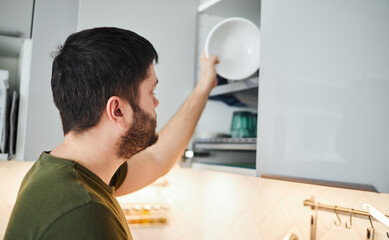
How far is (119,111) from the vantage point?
89cm

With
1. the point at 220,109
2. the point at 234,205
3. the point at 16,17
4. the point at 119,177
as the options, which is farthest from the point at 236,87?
the point at 16,17

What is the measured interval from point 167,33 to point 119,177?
605 millimetres

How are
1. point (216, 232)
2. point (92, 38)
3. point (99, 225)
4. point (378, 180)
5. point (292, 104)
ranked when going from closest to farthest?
point (99, 225) → point (378, 180) → point (92, 38) → point (292, 104) → point (216, 232)

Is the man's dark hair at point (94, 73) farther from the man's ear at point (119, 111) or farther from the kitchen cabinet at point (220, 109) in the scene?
the kitchen cabinet at point (220, 109)

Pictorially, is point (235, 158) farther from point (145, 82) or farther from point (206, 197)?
point (145, 82)

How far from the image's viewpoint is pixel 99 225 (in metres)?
0.65

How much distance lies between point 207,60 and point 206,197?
757 mm

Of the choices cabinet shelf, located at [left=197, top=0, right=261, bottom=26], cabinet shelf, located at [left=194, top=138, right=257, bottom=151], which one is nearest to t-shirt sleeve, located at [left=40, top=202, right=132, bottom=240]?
cabinet shelf, located at [left=194, top=138, right=257, bottom=151]

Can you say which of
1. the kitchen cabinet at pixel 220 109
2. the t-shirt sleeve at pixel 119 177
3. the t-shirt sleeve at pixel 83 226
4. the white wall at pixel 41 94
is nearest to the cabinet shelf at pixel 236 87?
the kitchen cabinet at pixel 220 109

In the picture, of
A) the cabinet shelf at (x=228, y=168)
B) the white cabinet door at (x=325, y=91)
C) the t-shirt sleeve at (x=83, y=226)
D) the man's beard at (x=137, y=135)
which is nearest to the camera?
the t-shirt sleeve at (x=83, y=226)

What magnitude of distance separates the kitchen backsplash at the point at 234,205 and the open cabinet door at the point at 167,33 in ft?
1.55

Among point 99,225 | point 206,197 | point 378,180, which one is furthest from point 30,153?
point 378,180

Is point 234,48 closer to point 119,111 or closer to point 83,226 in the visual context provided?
point 119,111

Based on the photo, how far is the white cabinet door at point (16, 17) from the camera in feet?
3.81
